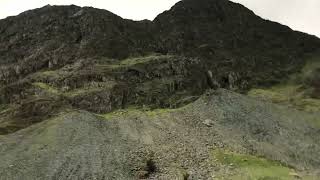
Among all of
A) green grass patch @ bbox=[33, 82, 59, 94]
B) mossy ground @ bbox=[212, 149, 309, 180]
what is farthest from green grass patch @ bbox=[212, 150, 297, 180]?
green grass patch @ bbox=[33, 82, 59, 94]

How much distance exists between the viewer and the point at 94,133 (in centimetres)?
10006

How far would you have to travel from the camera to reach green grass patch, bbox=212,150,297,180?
8281cm

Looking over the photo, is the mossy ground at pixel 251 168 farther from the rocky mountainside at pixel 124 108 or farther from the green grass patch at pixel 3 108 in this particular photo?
the green grass patch at pixel 3 108

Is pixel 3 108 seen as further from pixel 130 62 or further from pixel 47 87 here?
pixel 130 62

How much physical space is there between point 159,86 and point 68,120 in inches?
2410

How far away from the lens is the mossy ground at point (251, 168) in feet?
271

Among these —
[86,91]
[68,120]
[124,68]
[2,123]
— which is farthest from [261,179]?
[124,68]

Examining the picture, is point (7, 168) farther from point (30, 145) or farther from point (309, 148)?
point (309, 148)

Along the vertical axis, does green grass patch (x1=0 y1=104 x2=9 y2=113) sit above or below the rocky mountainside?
below

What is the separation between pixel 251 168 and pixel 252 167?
26.3 inches

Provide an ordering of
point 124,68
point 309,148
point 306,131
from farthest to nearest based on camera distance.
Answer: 1. point 124,68
2. point 306,131
3. point 309,148

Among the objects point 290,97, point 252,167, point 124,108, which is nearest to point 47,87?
point 124,108

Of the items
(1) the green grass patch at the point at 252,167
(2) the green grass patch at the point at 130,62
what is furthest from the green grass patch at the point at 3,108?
(1) the green grass patch at the point at 252,167

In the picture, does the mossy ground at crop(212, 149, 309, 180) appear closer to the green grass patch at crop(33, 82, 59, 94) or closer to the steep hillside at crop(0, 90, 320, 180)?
the steep hillside at crop(0, 90, 320, 180)
